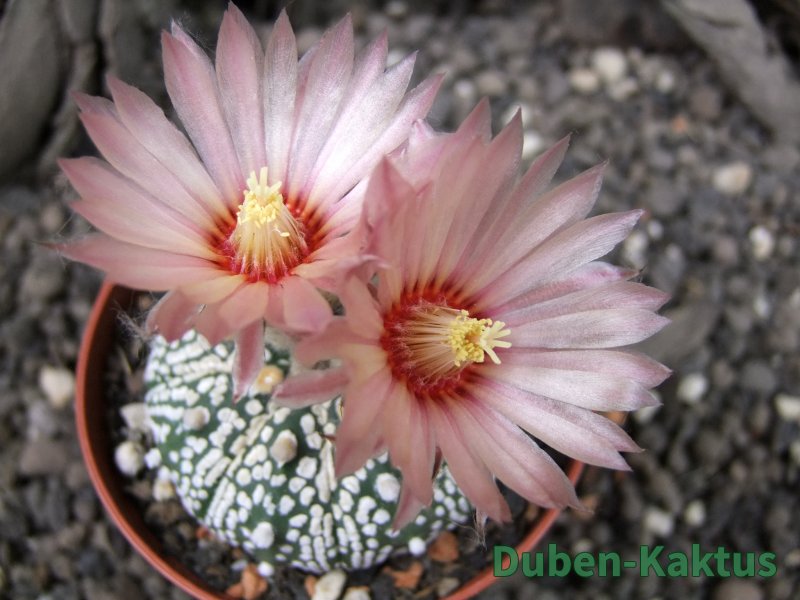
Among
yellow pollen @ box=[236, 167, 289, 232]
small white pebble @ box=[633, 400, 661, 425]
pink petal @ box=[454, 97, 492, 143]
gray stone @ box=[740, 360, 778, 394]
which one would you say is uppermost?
pink petal @ box=[454, 97, 492, 143]

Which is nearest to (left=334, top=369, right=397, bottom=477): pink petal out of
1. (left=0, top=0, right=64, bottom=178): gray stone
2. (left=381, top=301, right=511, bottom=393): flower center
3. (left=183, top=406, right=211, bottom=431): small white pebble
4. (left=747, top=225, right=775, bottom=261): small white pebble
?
(left=381, top=301, right=511, bottom=393): flower center

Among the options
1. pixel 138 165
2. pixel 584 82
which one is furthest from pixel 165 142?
pixel 584 82

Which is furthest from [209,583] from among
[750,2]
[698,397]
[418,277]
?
[750,2]

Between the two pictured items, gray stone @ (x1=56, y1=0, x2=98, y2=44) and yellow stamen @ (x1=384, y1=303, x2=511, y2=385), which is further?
gray stone @ (x1=56, y1=0, x2=98, y2=44)

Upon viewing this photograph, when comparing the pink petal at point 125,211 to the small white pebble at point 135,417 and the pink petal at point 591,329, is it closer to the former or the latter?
the pink petal at point 591,329

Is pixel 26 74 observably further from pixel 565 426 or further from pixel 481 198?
pixel 565 426

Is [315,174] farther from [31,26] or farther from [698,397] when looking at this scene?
[698,397]

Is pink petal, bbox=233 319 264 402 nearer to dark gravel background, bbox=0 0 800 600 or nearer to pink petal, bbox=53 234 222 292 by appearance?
pink petal, bbox=53 234 222 292

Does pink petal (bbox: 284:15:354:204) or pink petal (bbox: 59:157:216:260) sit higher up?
pink petal (bbox: 284:15:354:204)
